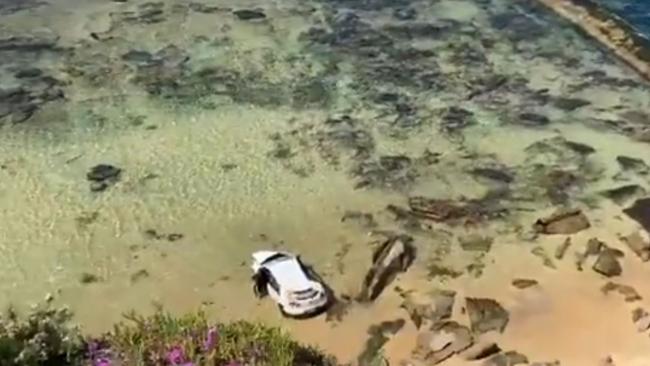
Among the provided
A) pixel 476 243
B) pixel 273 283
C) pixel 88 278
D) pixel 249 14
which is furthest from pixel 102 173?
pixel 249 14

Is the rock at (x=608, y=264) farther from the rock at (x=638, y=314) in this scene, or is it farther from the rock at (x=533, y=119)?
the rock at (x=533, y=119)

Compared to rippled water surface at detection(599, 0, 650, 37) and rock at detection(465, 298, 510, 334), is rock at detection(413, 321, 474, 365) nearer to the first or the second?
rock at detection(465, 298, 510, 334)

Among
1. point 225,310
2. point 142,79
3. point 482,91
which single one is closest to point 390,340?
point 225,310

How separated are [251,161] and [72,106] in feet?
10.8

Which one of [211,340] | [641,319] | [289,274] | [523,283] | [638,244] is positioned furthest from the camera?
[638,244]

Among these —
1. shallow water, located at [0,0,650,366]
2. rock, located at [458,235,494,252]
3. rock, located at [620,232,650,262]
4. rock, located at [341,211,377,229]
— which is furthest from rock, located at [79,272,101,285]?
rock, located at [620,232,650,262]

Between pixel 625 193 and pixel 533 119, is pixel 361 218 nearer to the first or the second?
pixel 625 193

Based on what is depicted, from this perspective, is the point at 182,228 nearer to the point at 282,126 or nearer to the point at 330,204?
the point at 330,204

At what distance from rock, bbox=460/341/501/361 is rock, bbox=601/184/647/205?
353 cm

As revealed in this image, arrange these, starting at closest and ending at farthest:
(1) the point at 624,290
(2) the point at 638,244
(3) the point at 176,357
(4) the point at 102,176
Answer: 1. (3) the point at 176,357
2. (1) the point at 624,290
3. (2) the point at 638,244
4. (4) the point at 102,176

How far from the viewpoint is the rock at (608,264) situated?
11984 mm

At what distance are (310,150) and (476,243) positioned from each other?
310cm

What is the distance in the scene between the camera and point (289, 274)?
37.6 ft

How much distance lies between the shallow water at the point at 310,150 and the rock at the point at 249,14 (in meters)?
0.20
